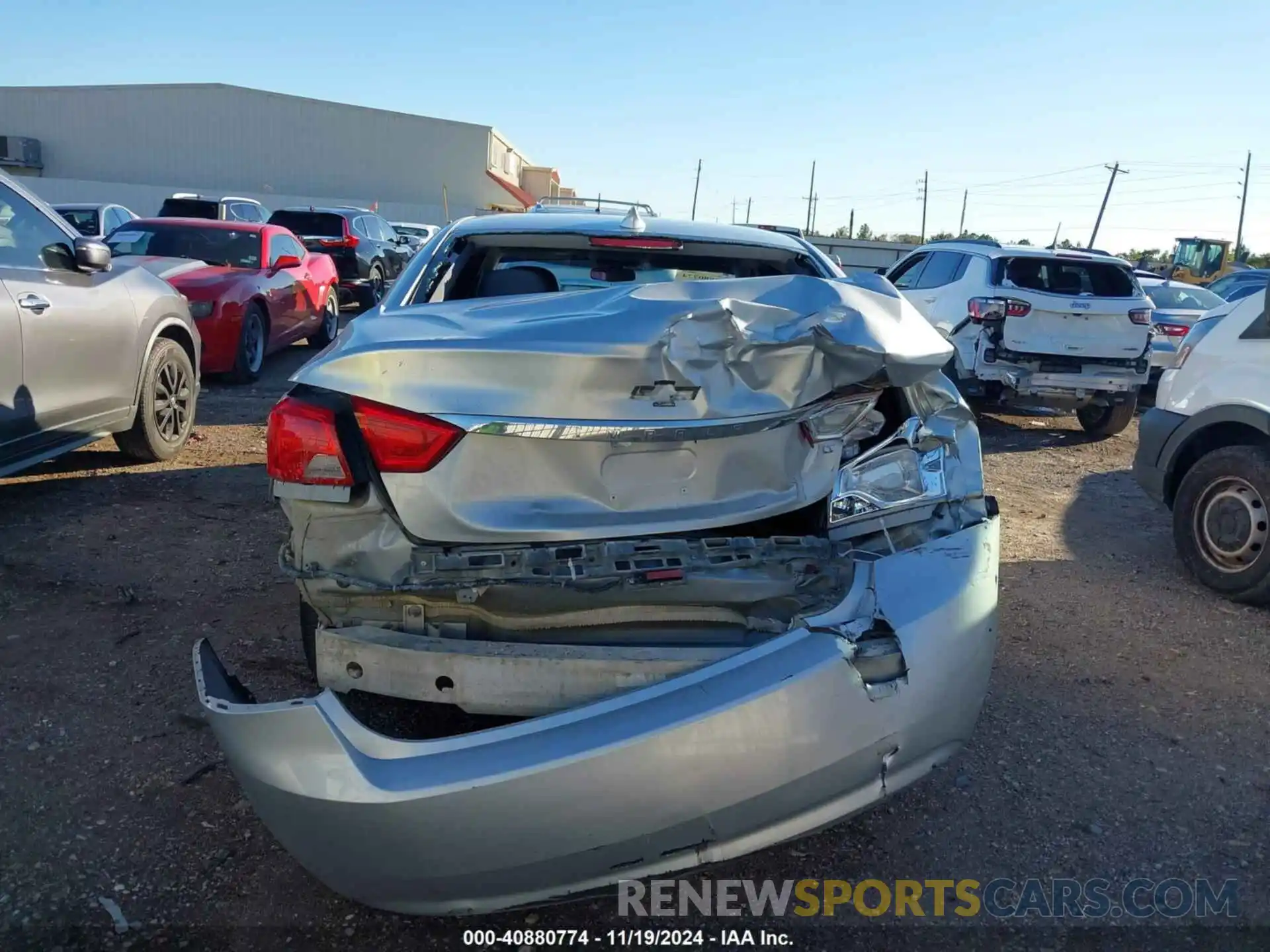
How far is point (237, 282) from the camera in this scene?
8.96 metres

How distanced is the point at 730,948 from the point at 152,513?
13.6ft

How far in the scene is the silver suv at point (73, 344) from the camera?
4559 millimetres

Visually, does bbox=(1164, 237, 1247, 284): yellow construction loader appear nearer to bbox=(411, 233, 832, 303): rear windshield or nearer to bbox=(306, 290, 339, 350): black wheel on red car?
bbox=(306, 290, 339, 350): black wheel on red car

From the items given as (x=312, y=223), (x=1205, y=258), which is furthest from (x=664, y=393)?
(x=1205, y=258)

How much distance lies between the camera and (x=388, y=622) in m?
2.17

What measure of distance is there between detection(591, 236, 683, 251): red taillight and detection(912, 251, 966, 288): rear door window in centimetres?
677

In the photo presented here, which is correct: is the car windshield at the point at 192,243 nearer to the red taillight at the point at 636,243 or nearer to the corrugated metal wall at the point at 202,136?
the red taillight at the point at 636,243

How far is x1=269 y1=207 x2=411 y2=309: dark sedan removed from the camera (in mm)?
14727

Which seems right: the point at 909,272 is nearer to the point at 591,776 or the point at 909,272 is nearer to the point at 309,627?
the point at 309,627

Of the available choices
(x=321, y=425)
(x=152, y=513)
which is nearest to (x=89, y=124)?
(x=152, y=513)

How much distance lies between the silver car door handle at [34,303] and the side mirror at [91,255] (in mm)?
340

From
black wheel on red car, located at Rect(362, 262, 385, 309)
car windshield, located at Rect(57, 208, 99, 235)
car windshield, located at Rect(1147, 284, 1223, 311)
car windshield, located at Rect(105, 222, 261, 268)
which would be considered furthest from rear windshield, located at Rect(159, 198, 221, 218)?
car windshield, located at Rect(1147, 284, 1223, 311)

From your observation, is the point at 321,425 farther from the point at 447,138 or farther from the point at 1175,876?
the point at 447,138

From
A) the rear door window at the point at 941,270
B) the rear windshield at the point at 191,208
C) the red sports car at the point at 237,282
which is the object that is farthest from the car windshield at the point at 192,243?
the rear door window at the point at 941,270
